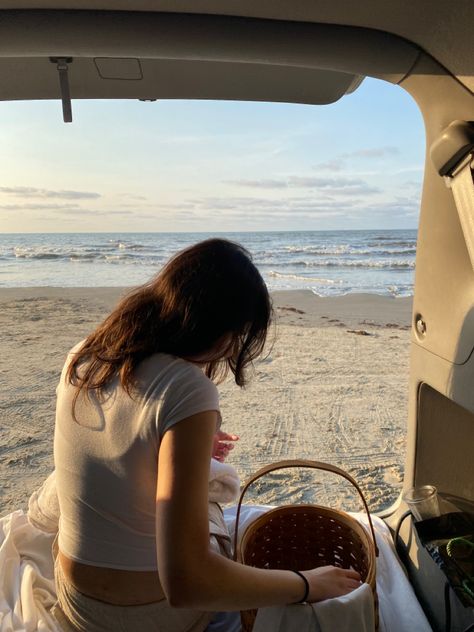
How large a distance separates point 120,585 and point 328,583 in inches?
17.0

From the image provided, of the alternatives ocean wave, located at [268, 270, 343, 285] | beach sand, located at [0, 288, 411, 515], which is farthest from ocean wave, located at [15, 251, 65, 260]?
beach sand, located at [0, 288, 411, 515]

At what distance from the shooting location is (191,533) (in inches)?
34.5

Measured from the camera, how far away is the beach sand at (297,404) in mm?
2922

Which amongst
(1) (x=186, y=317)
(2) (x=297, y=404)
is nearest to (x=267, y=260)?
(2) (x=297, y=404)

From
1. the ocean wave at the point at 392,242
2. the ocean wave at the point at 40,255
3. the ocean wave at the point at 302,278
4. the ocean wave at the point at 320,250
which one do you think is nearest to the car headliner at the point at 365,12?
the ocean wave at the point at 302,278

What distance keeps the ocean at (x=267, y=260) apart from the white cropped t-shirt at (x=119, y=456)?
8.02 metres

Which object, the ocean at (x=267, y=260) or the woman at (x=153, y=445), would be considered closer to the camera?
the woman at (x=153, y=445)

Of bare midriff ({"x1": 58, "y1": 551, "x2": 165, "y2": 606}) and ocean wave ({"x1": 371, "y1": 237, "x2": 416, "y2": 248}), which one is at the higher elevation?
ocean wave ({"x1": 371, "y1": 237, "x2": 416, "y2": 248})

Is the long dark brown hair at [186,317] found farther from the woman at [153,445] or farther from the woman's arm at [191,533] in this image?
the woman's arm at [191,533]

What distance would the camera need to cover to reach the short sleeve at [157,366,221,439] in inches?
36.3

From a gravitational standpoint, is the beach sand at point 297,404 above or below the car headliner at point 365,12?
below

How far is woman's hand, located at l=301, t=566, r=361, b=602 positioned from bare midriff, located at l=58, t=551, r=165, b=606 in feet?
1.05

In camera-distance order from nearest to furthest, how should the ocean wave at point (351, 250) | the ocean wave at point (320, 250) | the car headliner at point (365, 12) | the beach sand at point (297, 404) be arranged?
1. the car headliner at point (365, 12)
2. the beach sand at point (297, 404)
3. the ocean wave at point (351, 250)
4. the ocean wave at point (320, 250)

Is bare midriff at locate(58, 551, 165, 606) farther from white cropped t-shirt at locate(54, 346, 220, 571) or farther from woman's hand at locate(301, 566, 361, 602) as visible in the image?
woman's hand at locate(301, 566, 361, 602)
